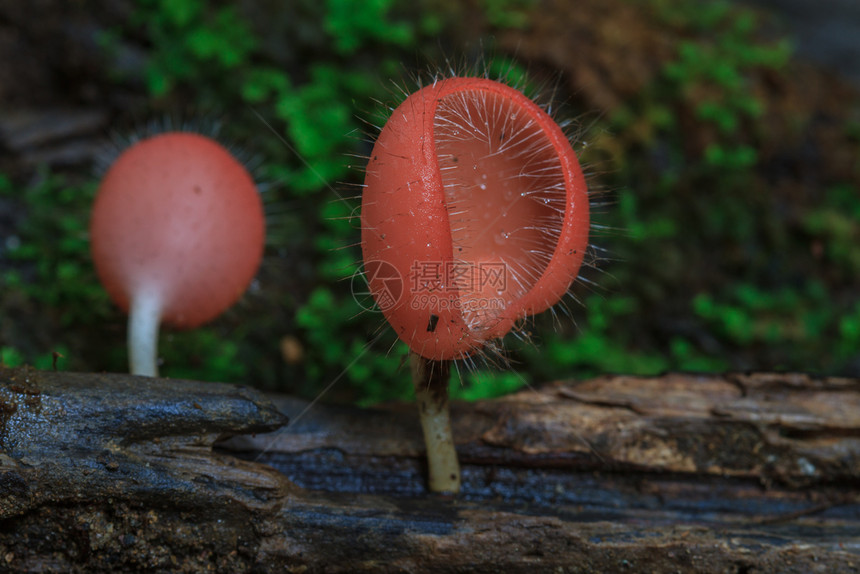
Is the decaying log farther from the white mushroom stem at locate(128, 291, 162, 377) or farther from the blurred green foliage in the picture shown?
the blurred green foliage

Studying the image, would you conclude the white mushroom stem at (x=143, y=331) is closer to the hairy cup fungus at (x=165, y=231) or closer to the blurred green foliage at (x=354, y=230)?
the hairy cup fungus at (x=165, y=231)

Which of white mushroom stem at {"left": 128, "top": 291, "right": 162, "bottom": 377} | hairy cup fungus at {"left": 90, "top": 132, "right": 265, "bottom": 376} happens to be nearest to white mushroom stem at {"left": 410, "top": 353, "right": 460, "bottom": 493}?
hairy cup fungus at {"left": 90, "top": 132, "right": 265, "bottom": 376}

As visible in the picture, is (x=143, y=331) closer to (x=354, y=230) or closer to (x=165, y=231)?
(x=165, y=231)

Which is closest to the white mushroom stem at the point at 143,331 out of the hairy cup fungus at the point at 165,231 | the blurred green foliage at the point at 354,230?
the hairy cup fungus at the point at 165,231

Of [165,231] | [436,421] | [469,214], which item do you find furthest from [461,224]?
[165,231]

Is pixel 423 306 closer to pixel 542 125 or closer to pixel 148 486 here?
pixel 542 125

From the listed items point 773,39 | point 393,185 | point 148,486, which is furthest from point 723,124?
point 148,486
